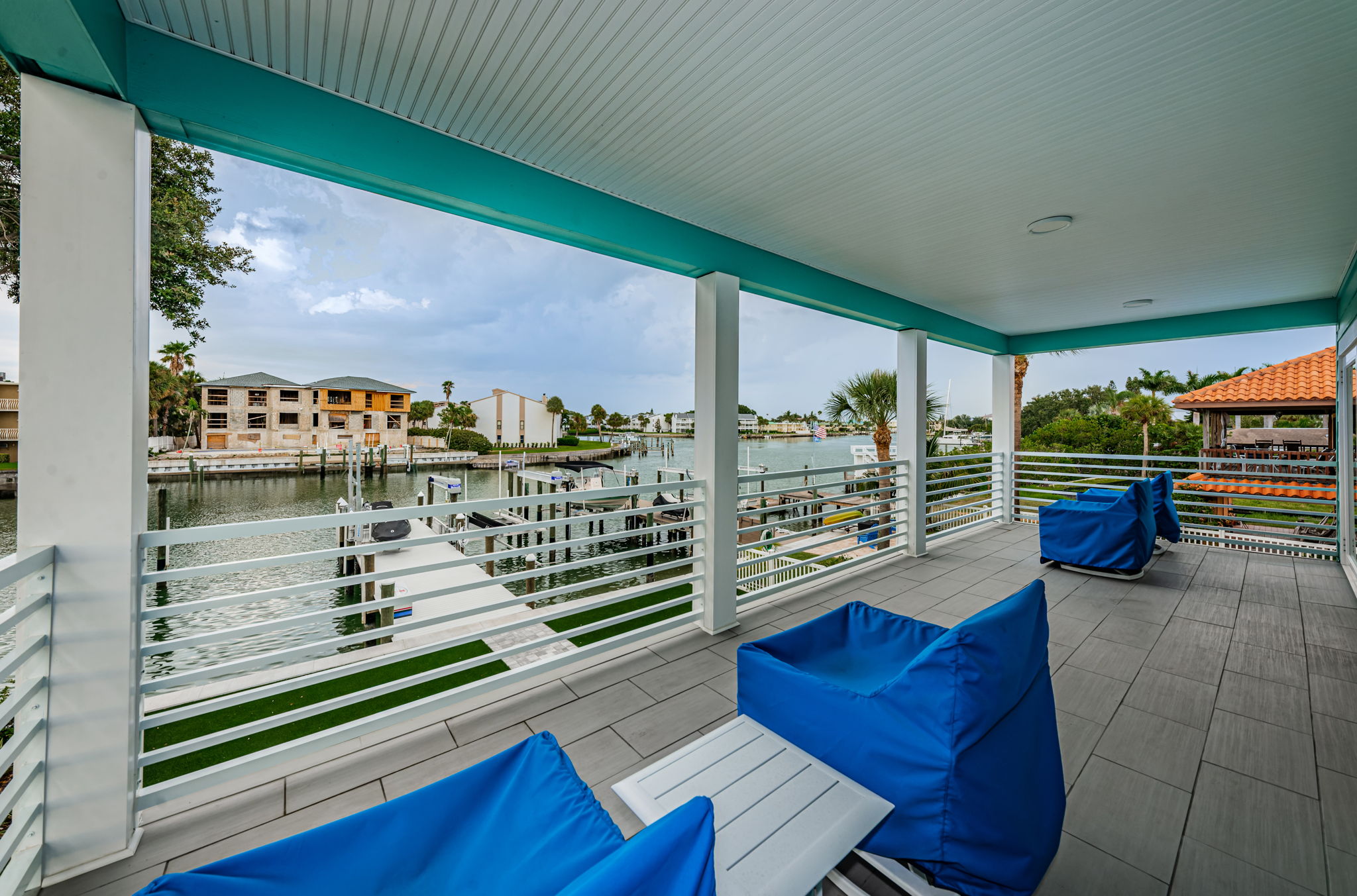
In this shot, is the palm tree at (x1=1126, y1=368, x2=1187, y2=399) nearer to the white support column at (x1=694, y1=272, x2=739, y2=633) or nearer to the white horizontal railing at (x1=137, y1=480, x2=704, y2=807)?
the white support column at (x1=694, y1=272, x2=739, y2=633)

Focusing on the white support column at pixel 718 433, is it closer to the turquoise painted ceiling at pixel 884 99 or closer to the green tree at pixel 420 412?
the turquoise painted ceiling at pixel 884 99

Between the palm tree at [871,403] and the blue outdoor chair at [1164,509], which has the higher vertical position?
the palm tree at [871,403]

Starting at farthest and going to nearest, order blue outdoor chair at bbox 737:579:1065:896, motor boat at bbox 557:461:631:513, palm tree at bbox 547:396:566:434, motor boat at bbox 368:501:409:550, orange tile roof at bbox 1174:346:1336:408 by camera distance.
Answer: motor boat at bbox 368:501:409:550 → orange tile roof at bbox 1174:346:1336:408 → palm tree at bbox 547:396:566:434 → motor boat at bbox 557:461:631:513 → blue outdoor chair at bbox 737:579:1065:896

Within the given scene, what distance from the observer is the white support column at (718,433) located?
3303 millimetres

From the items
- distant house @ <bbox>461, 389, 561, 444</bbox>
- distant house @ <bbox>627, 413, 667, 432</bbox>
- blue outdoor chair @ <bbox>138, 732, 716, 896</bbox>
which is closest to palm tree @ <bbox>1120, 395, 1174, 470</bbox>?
distant house @ <bbox>627, 413, 667, 432</bbox>

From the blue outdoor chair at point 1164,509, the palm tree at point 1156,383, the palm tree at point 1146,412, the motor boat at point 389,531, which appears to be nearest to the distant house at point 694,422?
the blue outdoor chair at point 1164,509

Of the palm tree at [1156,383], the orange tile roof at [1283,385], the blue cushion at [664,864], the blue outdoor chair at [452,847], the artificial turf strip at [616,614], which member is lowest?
→ the artificial turf strip at [616,614]

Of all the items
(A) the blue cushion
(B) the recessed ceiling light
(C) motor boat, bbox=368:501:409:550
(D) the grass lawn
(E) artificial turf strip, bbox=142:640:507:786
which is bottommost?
(E) artificial turf strip, bbox=142:640:507:786

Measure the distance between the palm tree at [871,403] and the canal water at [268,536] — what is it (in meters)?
2.30

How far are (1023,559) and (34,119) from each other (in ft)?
21.4

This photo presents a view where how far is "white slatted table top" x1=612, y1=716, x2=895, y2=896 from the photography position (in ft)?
3.05

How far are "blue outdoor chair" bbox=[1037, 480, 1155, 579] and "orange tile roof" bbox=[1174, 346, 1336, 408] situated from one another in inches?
111

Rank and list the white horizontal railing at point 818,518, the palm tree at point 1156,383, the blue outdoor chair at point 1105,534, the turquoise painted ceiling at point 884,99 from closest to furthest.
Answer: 1. the turquoise painted ceiling at point 884,99
2. the white horizontal railing at point 818,518
3. the blue outdoor chair at point 1105,534
4. the palm tree at point 1156,383

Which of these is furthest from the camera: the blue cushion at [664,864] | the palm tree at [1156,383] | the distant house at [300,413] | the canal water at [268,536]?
the palm tree at [1156,383]
